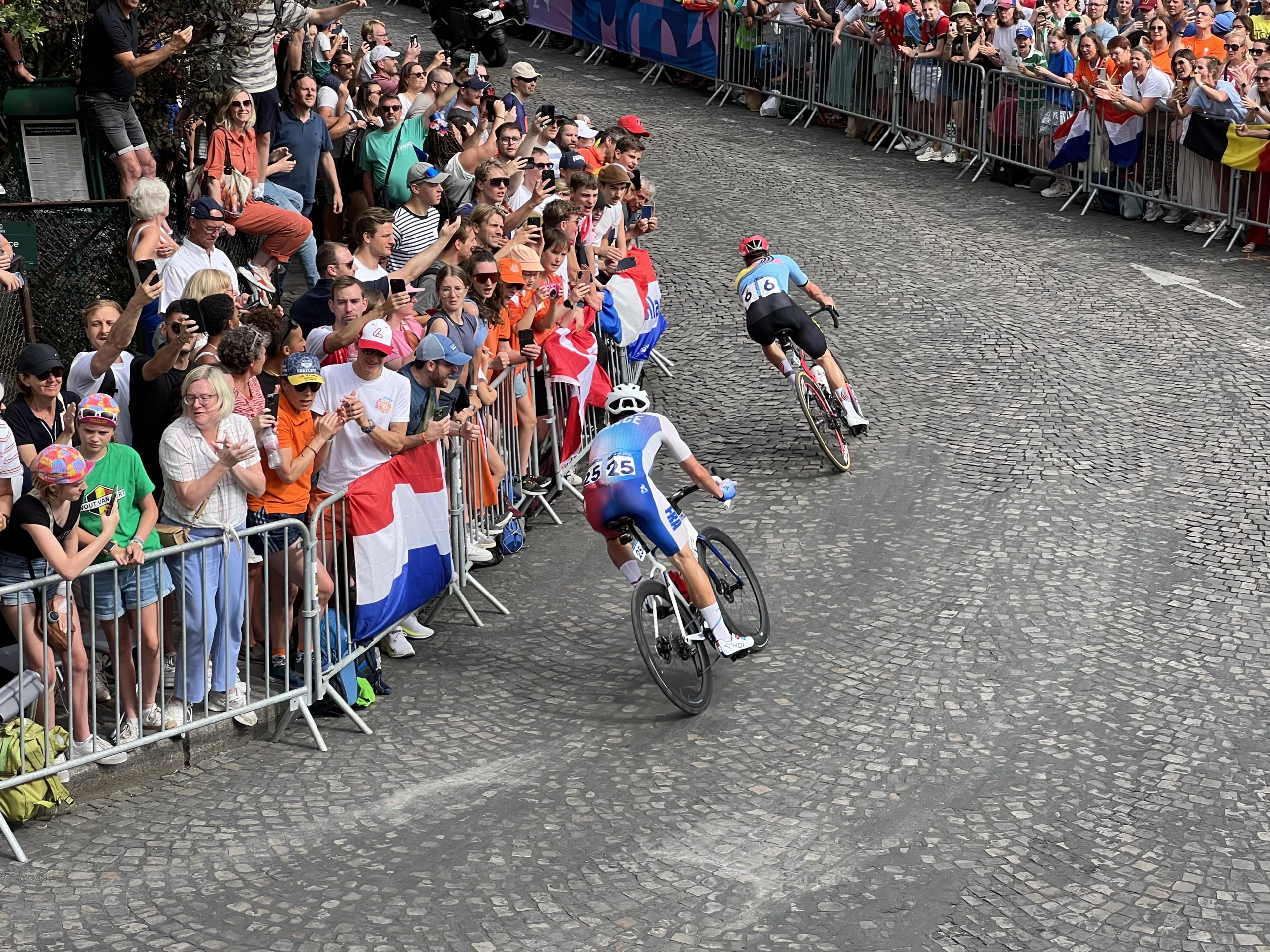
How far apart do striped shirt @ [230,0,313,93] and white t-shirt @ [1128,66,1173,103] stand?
28.0 feet

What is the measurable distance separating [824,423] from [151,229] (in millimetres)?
4655

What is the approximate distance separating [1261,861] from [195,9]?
9199mm

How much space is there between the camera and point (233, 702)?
319 inches

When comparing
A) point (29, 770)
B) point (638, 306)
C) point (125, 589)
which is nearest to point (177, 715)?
point (125, 589)

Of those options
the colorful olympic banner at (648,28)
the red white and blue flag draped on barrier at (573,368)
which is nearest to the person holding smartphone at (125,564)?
the red white and blue flag draped on barrier at (573,368)

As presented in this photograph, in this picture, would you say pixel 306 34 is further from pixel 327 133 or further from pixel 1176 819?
pixel 1176 819

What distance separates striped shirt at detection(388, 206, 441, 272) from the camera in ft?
41.7

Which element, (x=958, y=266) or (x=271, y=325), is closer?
(x=271, y=325)

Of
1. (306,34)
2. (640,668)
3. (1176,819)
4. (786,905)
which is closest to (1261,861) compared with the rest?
(1176,819)

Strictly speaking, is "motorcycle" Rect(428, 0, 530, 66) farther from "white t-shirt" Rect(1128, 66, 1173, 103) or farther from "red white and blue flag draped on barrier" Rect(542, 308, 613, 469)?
"red white and blue flag draped on barrier" Rect(542, 308, 613, 469)

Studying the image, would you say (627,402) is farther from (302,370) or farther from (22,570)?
(22,570)

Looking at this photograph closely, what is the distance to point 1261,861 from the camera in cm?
707

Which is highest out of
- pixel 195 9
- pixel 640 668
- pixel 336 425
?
pixel 195 9

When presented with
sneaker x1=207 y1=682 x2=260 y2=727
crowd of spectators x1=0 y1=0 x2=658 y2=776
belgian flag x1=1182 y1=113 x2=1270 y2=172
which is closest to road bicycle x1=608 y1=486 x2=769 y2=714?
crowd of spectators x1=0 y1=0 x2=658 y2=776
